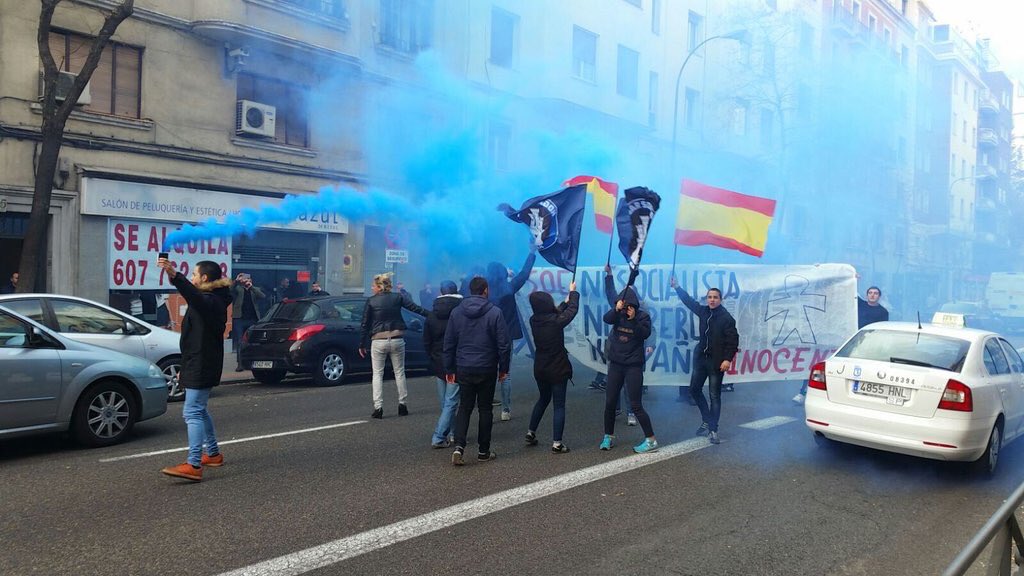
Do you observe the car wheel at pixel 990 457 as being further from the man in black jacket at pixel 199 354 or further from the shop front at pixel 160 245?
the shop front at pixel 160 245

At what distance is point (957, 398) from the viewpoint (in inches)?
236

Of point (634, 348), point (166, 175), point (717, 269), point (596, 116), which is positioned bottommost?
point (634, 348)

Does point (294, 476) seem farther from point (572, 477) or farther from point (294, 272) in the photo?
point (294, 272)

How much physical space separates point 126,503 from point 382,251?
14305mm

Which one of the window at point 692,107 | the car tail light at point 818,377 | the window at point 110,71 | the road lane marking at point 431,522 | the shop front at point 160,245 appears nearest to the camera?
the road lane marking at point 431,522

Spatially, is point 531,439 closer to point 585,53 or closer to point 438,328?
point 438,328

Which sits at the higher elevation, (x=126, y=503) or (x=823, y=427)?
(x=823, y=427)

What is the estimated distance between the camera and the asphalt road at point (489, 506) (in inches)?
167

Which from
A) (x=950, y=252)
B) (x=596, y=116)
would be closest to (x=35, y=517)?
(x=596, y=116)

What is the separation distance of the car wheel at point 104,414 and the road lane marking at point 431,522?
3.83 m

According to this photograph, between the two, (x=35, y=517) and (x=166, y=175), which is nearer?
(x=35, y=517)

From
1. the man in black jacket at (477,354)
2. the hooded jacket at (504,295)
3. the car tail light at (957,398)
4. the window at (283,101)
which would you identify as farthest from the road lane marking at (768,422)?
the window at (283,101)

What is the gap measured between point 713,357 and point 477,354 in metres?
2.65

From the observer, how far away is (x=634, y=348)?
7051mm
